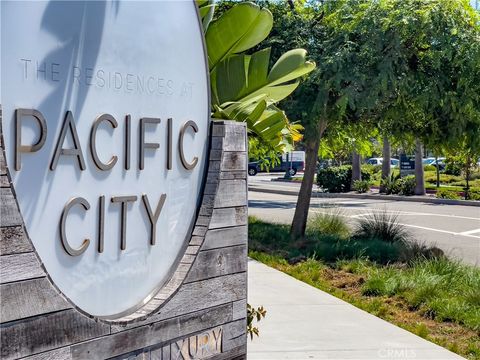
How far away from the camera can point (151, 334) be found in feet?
9.39

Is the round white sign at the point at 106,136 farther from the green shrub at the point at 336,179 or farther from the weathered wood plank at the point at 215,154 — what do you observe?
the green shrub at the point at 336,179

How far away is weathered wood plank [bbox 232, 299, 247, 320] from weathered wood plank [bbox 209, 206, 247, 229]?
0.40 metres

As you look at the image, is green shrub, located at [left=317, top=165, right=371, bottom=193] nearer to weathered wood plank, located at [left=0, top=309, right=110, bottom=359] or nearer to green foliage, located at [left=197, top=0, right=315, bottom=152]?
green foliage, located at [left=197, top=0, right=315, bottom=152]

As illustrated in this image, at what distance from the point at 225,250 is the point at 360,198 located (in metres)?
25.9

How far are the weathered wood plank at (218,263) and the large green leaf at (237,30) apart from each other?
1198 millimetres

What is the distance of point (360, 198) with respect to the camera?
28641mm

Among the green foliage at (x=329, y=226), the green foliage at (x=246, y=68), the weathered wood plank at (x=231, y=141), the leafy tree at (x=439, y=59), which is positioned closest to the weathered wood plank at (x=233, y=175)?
the weathered wood plank at (x=231, y=141)

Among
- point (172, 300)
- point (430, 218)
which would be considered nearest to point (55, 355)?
point (172, 300)

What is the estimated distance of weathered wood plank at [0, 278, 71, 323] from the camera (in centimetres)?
224

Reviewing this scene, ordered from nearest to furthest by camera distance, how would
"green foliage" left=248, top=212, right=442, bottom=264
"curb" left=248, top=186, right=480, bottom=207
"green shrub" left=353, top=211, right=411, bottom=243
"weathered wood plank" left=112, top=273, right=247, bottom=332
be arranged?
"weathered wood plank" left=112, top=273, right=247, bottom=332
"green foliage" left=248, top=212, right=442, bottom=264
"green shrub" left=353, top=211, right=411, bottom=243
"curb" left=248, top=186, right=480, bottom=207

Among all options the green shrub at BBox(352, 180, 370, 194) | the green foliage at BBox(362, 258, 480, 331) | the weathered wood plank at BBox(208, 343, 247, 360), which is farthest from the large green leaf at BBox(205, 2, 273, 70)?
the green shrub at BBox(352, 180, 370, 194)

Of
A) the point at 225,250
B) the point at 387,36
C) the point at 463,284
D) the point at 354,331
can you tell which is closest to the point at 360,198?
the point at 387,36

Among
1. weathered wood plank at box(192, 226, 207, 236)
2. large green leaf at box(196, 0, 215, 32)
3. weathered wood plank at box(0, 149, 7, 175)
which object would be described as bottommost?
weathered wood plank at box(192, 226, 207, 236)

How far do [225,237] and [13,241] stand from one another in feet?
4.07
